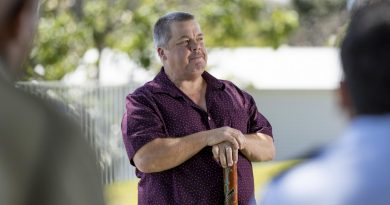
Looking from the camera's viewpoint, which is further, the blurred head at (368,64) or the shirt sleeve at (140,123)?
the shirt sleeve at (140,123)

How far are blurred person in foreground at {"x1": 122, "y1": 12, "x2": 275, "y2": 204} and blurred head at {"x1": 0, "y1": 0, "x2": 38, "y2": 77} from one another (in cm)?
284

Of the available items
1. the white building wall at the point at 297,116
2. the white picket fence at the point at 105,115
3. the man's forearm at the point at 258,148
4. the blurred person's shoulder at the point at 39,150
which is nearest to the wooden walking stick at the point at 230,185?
the man's forearm at the point at 258,148

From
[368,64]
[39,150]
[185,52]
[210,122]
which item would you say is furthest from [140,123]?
[39,150]

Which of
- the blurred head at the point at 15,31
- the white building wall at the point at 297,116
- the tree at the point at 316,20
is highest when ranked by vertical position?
the blurred head at the point at 15,31

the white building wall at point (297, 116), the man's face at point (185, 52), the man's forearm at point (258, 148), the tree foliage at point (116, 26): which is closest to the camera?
the man's forearm at point (258, 148)

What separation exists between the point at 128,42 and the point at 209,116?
12011mm

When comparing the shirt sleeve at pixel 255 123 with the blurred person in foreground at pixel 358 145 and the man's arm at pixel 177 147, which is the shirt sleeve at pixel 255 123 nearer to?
the man's arm at pixel 177 147

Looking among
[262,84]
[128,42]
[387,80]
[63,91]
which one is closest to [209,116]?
[387,80]

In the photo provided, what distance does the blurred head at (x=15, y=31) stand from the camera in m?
2.07

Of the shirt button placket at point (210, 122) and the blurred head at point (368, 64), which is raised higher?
the blurred head at point (368, 64)

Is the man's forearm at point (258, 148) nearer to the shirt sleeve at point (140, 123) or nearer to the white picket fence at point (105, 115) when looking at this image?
the shirt sleeve at point (140, 123)

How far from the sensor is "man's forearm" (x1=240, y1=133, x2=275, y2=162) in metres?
5.20

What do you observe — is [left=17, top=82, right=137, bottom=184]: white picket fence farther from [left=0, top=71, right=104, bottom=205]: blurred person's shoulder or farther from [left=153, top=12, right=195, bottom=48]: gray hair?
[left=0, top=71, right=104, bottom=205]: blurred person's shoulder

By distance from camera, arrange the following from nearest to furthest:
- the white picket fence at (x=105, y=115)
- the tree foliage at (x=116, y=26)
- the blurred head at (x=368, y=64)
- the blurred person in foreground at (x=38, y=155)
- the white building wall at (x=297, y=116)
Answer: the blurred person in foreground at (x=38, y=155) → the blurred head at (x=368, y=64) → the white picket fence at (x=105, y=115) → the tree foliage at (x=116, y=26) → the white building wall at (x=297, y=116)
